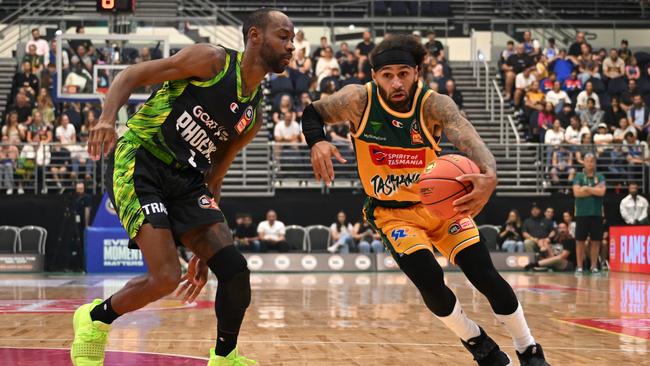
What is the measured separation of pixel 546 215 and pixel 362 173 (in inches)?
603

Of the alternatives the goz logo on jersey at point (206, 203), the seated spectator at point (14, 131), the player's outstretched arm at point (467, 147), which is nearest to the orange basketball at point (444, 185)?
the player's outstretched arm at point (467, 147)

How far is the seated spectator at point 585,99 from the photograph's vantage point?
23.5m

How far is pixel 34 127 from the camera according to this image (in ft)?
71.7

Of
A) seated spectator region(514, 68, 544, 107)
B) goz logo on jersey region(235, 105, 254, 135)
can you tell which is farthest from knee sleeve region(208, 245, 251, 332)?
seated spectator region(514, 68, 544, 107)

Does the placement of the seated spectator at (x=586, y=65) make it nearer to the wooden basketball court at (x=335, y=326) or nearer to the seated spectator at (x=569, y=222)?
the seated spectator at (x=569, y=222)

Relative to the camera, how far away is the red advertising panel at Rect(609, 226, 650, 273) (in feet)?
59.3

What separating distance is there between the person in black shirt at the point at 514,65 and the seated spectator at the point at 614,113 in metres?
2.38

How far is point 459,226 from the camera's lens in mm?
5980

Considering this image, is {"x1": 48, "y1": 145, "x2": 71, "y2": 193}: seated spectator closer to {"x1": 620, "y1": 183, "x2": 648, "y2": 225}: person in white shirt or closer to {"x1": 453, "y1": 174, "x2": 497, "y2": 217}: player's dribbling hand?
{"x1": 620, "y1": 183, "x2": 648, "y2": 225}: person in white shirt

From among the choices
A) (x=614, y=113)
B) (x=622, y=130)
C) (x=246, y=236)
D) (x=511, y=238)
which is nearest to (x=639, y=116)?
(x=614, y=113)

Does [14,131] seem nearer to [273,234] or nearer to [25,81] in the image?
[25,81]

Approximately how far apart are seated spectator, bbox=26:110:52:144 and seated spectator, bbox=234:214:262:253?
4945 millimetres

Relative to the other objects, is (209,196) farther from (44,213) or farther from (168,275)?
(44,213)

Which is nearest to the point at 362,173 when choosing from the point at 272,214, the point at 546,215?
the point at 272,214
